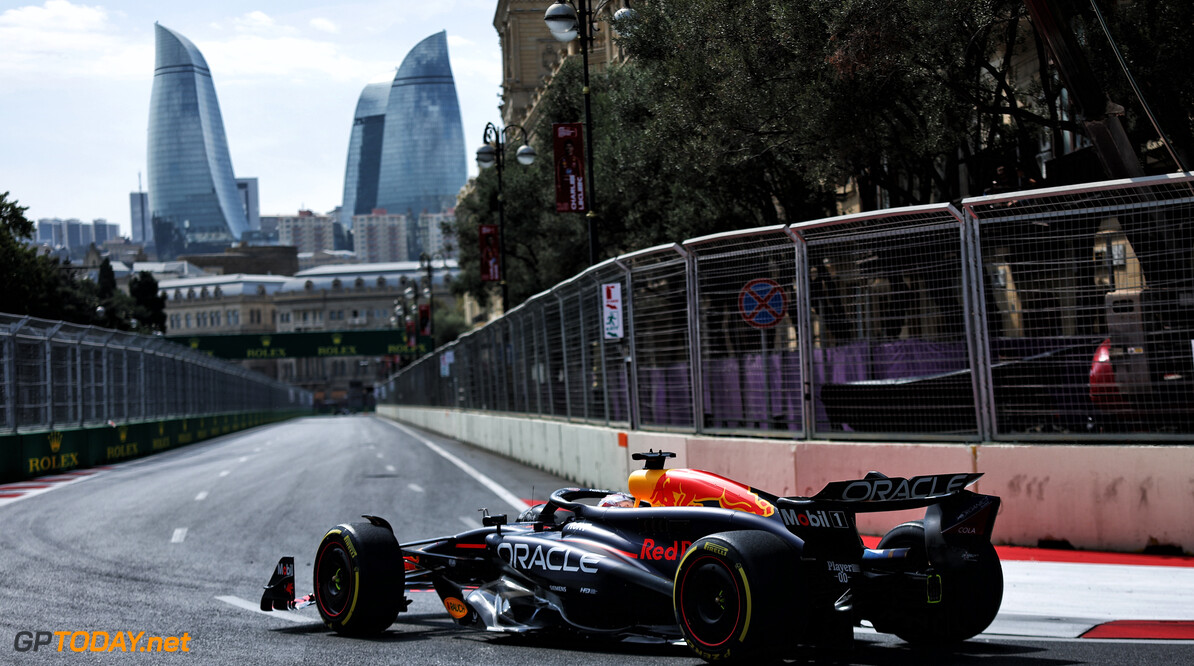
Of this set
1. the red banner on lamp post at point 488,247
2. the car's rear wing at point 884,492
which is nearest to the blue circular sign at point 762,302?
the car's rear wing at point 884,492

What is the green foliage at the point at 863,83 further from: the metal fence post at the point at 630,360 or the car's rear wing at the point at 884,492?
the car's rear wing at the point at 884,492

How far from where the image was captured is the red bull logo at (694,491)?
602 centimetres

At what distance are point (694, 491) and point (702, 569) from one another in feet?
3.38

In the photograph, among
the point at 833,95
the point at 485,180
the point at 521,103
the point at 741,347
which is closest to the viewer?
the point at 741,347

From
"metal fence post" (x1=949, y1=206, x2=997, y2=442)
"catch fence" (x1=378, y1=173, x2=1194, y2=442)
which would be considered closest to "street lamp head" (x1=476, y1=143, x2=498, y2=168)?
"catch fence" (x1=378, y1=173, x2=1194, y2=442)

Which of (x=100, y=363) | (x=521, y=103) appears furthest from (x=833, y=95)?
(x=521, y=103)

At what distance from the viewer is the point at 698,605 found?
5320mm

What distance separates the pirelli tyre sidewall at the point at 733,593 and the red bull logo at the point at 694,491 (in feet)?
2.03

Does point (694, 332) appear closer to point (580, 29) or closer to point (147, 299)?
point (580, 29)

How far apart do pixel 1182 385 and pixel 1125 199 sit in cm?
137

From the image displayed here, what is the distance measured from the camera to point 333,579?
6.98 meters

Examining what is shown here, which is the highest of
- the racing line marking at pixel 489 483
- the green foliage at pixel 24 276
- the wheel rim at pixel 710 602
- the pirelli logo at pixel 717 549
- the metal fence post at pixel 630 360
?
the green foliage at pixel 24 276

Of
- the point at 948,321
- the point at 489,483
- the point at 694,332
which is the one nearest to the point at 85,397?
the point at 489,483

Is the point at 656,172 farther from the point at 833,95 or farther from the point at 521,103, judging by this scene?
the point at 521,103
